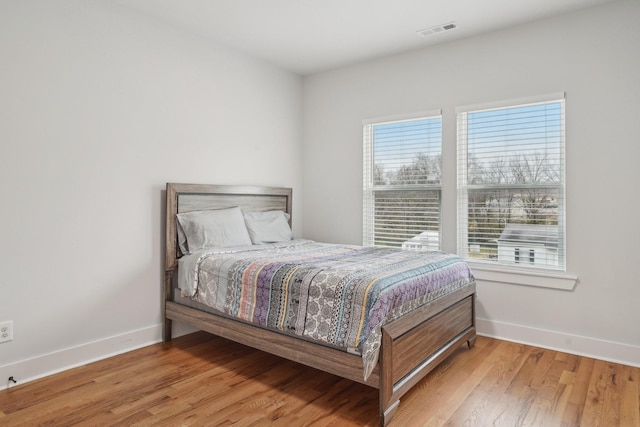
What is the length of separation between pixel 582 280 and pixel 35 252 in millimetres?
3780

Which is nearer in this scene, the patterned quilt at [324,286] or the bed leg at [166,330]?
the patterned quilt at [324,286]

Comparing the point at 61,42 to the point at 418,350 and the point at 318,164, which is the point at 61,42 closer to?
the point at 318,164

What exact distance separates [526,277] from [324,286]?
6.16ft

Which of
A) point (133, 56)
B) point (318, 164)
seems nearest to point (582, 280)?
point (318, 164)

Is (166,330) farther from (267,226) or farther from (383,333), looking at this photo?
(383,333)

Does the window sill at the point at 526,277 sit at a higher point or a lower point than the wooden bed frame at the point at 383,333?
higher

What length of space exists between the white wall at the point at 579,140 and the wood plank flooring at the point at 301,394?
0.32 metres

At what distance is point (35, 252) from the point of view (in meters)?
2.55

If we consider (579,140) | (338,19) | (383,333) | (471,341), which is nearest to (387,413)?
(383,333)

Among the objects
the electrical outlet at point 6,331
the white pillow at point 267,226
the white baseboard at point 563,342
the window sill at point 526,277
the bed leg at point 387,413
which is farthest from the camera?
the white pillow at point 267,226

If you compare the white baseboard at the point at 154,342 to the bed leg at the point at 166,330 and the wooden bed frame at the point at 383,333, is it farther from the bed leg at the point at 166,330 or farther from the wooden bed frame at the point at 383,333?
the wooden bed frame at the point at 383,333

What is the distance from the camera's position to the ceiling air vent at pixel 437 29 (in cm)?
323

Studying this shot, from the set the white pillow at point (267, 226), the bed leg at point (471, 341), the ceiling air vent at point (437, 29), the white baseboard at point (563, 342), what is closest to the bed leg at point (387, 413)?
the bed leg at point (471, 341)

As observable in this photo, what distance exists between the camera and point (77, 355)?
2752 mm
